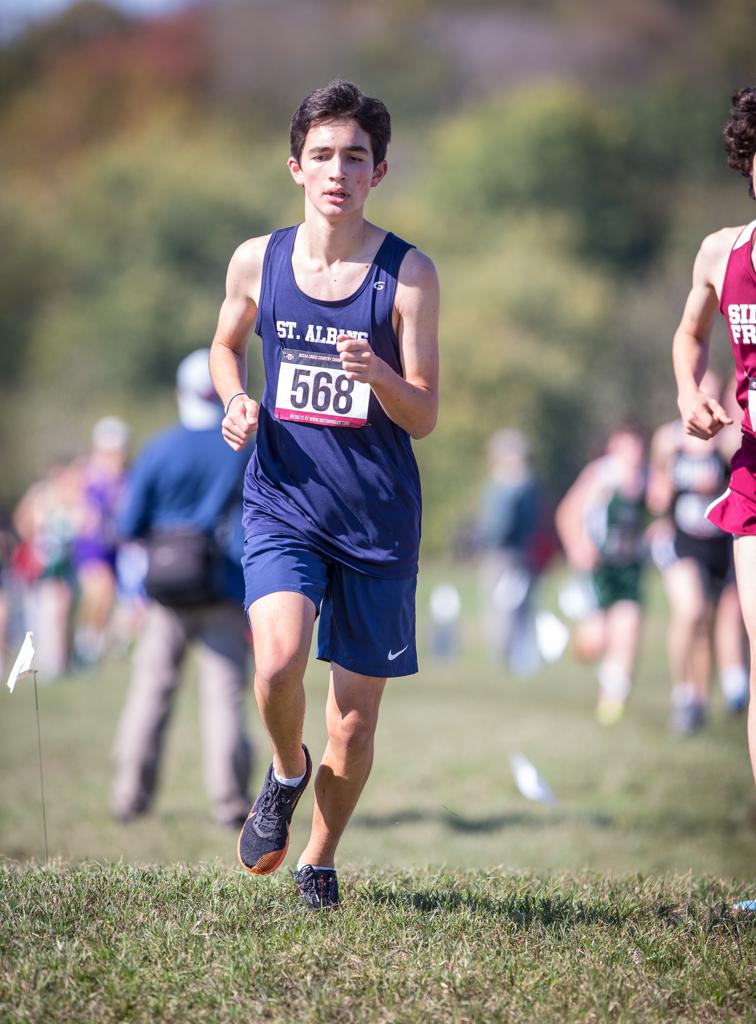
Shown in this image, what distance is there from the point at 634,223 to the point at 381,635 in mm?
72955

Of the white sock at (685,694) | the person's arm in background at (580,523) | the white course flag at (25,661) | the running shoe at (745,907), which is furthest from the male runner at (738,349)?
the person's arm in background at (580,523)

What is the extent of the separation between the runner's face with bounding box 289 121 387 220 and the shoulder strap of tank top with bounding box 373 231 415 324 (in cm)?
17

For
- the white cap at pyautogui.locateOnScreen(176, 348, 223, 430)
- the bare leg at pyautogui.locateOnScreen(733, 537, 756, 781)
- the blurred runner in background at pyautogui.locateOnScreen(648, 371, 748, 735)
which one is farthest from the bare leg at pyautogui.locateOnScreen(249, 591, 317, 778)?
the blurred runner in background at pyautogui.locateOnScreen(648, 371, 748, 735)

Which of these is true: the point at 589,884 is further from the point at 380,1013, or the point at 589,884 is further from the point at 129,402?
the point at 129,402

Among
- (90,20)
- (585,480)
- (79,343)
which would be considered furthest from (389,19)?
(585,480)

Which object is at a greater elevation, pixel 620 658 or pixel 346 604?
pixel 346 604

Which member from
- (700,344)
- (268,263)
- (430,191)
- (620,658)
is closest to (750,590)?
(700,344)

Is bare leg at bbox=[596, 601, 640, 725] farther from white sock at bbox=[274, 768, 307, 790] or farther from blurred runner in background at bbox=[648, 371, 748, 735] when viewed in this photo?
white sock at bbox=[274, 768, 307, 790]

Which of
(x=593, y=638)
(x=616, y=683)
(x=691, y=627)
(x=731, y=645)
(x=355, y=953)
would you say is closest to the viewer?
(x=355, y=953)

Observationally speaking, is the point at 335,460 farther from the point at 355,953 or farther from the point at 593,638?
the point at 593,638

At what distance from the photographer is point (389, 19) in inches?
4031

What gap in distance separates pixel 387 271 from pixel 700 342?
1.11 metres

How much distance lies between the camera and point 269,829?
4.72 metres

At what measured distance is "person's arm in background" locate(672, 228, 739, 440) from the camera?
15.5 ft
